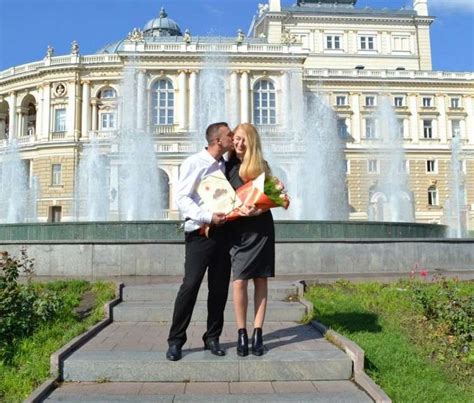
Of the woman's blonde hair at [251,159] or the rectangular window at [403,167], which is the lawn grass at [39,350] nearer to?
the woman's blonde hair at [251,159]

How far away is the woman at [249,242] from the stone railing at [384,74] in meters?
49.0

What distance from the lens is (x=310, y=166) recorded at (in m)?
39.4

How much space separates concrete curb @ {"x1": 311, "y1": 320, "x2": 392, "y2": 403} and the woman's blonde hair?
1.85m

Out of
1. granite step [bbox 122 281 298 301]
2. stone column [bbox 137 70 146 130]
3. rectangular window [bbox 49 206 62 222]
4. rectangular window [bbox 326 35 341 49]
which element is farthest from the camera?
rectangular window [bbox 326 35 341 49]

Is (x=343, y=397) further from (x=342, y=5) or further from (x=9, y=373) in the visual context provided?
(x=342, y=5)

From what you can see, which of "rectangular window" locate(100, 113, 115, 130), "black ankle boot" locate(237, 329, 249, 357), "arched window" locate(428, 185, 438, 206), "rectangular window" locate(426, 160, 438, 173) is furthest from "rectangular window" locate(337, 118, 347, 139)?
"black ankle boot" locate(237, 329, 249, 357)

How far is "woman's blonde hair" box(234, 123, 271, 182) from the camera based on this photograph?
466 centimetres

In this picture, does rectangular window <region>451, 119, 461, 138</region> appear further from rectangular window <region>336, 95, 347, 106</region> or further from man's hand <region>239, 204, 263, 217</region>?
man's hand <region>239, 204, 263, 217</region>

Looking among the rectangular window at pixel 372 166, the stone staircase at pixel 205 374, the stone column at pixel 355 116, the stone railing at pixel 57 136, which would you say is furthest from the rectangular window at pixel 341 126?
the stone staircase at pixel 205 374

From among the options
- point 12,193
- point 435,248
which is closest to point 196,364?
point 435,248

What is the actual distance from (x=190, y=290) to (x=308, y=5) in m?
59.2

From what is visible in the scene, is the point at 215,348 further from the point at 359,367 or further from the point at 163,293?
the point at 163,293

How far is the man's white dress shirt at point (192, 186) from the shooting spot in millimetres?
4609

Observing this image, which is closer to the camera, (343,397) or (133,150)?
(343,397)
